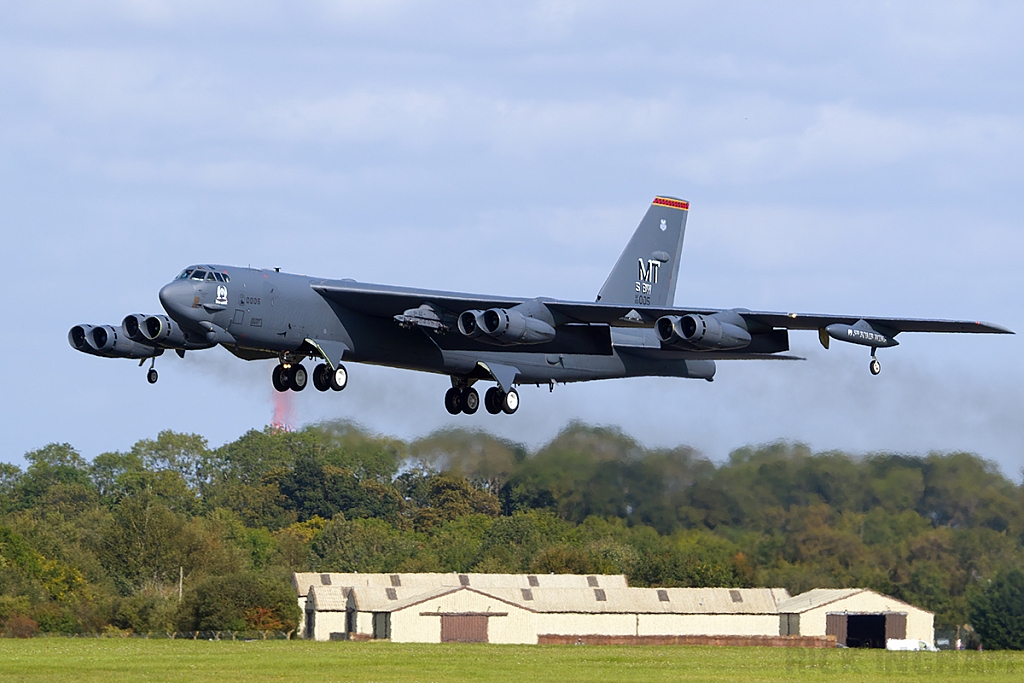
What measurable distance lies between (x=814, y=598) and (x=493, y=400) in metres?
16.1

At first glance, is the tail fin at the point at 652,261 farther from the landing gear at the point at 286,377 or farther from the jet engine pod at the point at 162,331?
the jet engine pod at the point at 162,331

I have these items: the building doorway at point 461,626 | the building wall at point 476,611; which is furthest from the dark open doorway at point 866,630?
the building doorway at point 461,626

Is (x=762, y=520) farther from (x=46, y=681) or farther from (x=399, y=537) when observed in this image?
(x=399, y=537)

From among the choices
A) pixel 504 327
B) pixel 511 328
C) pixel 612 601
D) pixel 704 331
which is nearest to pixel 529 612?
pixel 612 601

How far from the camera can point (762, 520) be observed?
33.8 metres

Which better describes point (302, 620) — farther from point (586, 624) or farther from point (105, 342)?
point (105, 342)

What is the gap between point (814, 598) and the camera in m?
47.5

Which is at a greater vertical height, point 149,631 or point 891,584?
point 891,584

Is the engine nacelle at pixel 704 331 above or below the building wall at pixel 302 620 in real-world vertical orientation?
above

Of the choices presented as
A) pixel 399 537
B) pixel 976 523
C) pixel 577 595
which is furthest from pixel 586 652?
pixel 976 523

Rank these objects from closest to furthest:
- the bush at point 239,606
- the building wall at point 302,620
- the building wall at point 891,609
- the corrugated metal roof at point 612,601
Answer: the building wall at point 891,609 < the corrugated metal roof at point 612,601 < the bush at point 239,606 < the building wall at point 302,620

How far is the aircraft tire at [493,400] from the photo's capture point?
1425 inches

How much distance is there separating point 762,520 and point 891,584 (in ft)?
12.3

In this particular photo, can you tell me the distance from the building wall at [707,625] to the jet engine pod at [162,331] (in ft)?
103
